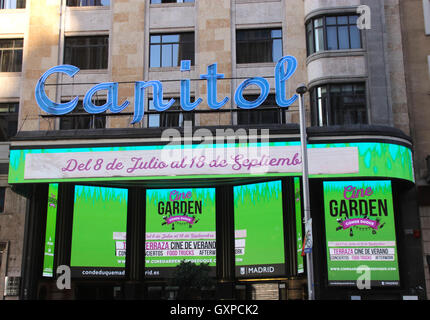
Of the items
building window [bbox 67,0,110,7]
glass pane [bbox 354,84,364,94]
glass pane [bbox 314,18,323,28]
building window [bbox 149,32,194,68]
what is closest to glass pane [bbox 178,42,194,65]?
building window [bbox 149,32,194,68]

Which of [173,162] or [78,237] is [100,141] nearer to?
[173,162]

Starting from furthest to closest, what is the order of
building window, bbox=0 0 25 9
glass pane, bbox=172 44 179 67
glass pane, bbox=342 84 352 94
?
building window, bbox=0 0 25 9 < glass pane, bbox=172 44 179 67 < glass pane, bbox=342 84 352 94

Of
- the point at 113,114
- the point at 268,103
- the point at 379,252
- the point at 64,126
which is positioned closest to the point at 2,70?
the point at 64,126

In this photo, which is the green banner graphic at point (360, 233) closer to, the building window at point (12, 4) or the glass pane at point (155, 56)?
the glass pane at point (155, 56)

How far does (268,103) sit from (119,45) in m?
9.38

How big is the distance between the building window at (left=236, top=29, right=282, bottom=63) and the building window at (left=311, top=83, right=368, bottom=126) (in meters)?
3.72

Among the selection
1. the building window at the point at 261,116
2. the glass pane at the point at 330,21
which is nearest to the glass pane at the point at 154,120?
the building window at the point at 261,116

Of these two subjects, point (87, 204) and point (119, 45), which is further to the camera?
point (119, 45)

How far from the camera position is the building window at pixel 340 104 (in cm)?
2608

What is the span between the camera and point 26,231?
26.5 meters

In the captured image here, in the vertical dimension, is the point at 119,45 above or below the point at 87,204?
above

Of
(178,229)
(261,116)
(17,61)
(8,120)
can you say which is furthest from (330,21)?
(8,120)

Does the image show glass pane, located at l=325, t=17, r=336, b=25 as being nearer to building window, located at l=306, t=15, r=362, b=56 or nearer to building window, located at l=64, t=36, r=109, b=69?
building window, located at l=306, t=15, r=362, b=56

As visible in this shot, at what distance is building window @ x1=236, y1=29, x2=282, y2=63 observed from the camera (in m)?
28.5
